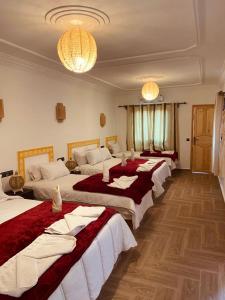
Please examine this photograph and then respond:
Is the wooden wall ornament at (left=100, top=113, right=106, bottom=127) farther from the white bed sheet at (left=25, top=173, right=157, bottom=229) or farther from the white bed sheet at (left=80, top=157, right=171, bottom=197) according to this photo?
the white bed sheet at (left=25, top=173, right=157, bottom=229)

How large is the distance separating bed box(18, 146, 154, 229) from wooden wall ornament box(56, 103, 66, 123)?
0.61 m

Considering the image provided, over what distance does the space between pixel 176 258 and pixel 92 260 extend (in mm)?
1192

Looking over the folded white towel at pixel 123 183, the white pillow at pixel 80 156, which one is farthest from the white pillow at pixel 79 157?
the folded white towel at pixel 123 183

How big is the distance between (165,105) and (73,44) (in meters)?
4.87

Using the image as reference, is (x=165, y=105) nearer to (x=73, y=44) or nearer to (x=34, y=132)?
(x=34, y=132)

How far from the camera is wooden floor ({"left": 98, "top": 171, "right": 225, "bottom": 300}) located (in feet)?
6.54

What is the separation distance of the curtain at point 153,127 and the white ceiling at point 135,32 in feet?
8.25

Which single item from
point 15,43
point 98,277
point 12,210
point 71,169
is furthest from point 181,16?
point 71,169

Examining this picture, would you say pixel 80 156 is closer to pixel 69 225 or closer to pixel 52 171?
pixel 52 171

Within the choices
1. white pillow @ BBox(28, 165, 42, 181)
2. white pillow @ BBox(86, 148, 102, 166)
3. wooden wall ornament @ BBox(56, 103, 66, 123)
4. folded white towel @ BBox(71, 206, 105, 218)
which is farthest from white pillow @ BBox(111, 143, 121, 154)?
folded white towel @ BBox(71, 206, 105, 218)

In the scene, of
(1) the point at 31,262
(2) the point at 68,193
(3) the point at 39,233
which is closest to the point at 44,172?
(2) the point at 68,193

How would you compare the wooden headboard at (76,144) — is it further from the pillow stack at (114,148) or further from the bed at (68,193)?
the pillow stack at (114,148)

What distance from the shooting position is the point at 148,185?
3373 mm

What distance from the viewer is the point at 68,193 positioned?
313 cm
